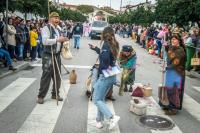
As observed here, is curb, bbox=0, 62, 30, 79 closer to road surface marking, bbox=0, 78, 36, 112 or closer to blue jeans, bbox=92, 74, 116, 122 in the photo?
road surface marking, bbox=0, 78, 36, 112

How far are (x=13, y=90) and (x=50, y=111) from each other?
2.56 m

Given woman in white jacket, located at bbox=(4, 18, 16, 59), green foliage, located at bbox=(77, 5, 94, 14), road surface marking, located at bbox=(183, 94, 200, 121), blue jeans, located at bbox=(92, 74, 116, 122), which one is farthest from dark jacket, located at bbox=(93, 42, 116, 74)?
green foliage, located at bbox=(77, 5, 94, 14)

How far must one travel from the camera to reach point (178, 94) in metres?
8.34

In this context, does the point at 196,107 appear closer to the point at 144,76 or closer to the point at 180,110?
the point at 180,110

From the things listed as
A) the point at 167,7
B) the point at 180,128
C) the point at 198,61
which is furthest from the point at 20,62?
the point at 167,7

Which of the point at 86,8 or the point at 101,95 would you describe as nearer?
the point at 101,95

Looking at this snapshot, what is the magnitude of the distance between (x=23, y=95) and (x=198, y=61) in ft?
24.3

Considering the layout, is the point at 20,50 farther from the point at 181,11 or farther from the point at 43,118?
the point at 181,11

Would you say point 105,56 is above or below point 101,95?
above

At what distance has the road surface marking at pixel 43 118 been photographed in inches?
268

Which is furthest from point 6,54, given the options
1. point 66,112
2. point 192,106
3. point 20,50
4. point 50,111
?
point 192,106

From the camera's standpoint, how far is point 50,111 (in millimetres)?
8109

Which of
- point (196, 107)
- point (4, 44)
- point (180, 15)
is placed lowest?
point (196, 107)

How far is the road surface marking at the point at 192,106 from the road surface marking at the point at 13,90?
170 inches
